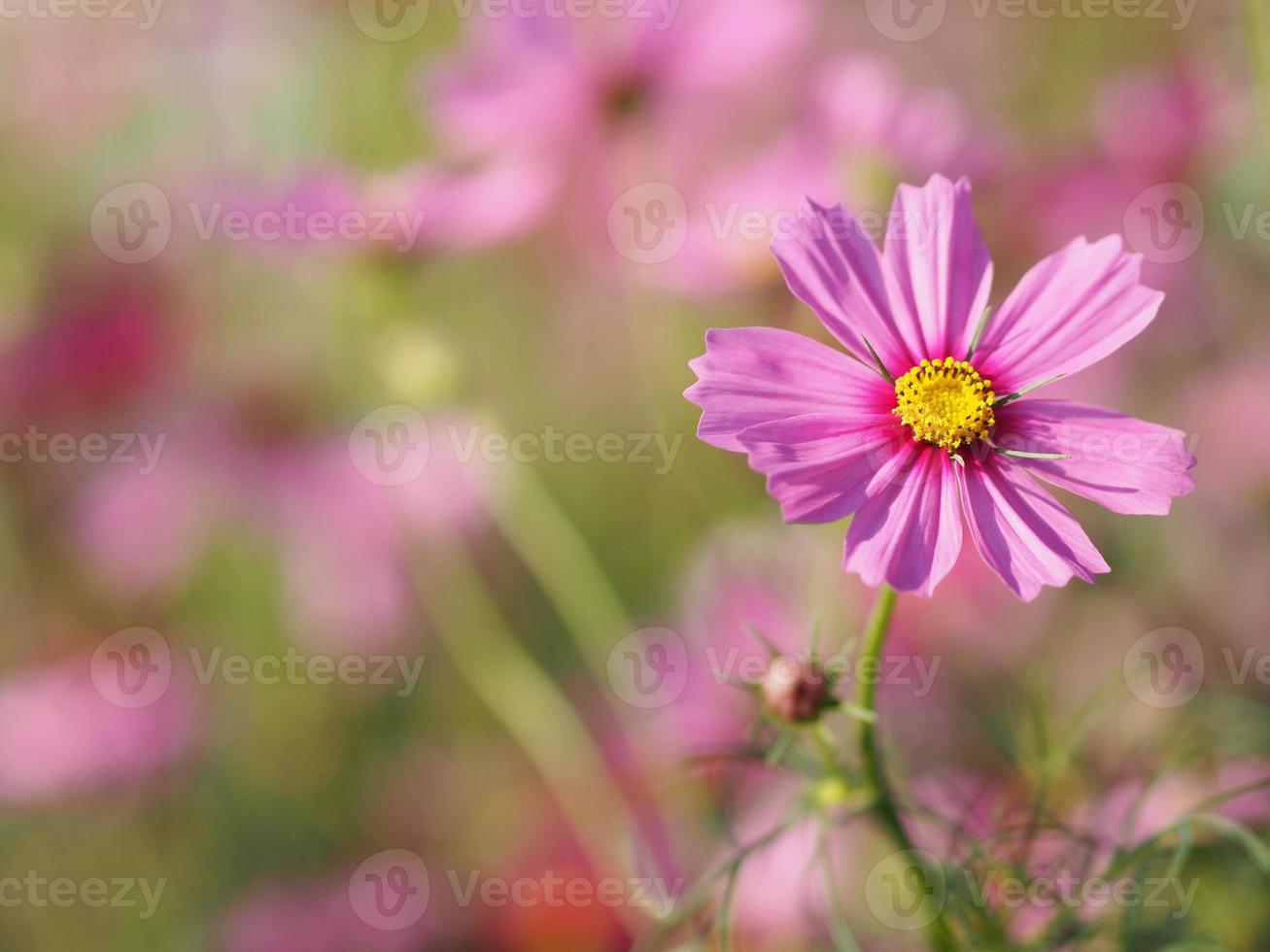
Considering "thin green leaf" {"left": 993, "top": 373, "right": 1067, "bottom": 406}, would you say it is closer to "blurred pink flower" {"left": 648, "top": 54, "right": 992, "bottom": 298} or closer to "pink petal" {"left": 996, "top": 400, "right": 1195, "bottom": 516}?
"pink petal" {"left": 996, "top": 400, "right": 1195, "bottom": 516}

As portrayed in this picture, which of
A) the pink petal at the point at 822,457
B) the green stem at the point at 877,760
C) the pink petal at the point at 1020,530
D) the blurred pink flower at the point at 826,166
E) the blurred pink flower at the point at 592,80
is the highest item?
the blurred pink flower at the point at 592,80

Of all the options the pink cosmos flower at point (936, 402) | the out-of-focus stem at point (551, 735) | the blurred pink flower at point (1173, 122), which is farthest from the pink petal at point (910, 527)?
the blurred pink flower at point (1173, 122)

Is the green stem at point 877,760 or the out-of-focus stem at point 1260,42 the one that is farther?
the out-of-focus stem at point 1260,42

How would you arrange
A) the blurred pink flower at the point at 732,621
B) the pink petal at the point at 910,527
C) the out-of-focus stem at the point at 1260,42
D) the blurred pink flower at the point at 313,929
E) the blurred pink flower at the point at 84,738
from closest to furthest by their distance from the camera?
the pink petal at the point at 910,527 < the out-of-focus stem at the point at 1260,42 < the blurred pink flower at the point at 732,621 < the blurred pink flower at the point at 313,929 < the blurred pink flower at the point at 84,738

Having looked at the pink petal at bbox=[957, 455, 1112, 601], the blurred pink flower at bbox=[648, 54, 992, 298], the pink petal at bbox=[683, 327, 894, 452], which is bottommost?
the pink petal at bbox=[957, 455, 1112, 601]

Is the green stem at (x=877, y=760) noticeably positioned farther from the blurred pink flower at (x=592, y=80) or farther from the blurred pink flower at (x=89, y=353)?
the blurred pink flower at (x=89, y=353)

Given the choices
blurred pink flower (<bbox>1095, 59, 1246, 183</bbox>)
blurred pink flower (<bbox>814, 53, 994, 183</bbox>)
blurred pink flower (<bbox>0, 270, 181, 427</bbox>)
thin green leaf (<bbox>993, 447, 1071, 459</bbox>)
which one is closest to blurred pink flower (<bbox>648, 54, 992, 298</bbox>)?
blurred pink flower (<bbox>814, 53, 994, 183</bbox>)

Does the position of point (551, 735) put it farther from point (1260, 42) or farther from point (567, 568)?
point (1260, 42)

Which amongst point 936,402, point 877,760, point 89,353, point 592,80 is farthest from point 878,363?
point 89,353
